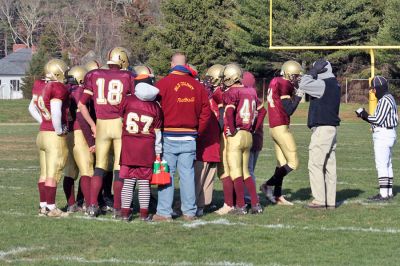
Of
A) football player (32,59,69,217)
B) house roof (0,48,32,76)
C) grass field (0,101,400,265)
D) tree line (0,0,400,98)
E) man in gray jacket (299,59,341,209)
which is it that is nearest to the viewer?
grass field (0,101,400,265)

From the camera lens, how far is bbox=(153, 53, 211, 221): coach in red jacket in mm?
10133

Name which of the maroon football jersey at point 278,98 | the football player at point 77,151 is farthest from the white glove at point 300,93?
the football player at point 77,151

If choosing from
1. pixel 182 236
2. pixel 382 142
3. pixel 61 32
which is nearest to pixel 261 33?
pixel 61 32

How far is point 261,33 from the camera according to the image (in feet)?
165

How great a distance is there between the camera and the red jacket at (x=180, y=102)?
10117 mm

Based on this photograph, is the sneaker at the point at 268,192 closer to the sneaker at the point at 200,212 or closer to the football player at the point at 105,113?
the sneaker at the point at 200,212

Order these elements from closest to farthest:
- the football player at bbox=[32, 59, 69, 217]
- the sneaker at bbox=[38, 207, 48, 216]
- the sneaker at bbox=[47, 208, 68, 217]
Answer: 1. the football player at bbox=[32, 59, 69, 217]
2. the sneaker at bbox=[47, 208, 68, 217]
3. the sneaker at bbox=[38, 207, 48, 216]

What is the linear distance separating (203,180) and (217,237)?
204cm

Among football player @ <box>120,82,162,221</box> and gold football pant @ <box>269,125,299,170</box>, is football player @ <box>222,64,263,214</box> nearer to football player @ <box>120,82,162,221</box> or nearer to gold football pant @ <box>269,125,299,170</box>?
gold football pant @ <box>269,125,299,170</box>

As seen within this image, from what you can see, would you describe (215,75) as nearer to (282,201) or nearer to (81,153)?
(282,201)

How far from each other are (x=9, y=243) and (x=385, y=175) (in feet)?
18.4

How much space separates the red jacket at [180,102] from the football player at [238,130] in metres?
0.57

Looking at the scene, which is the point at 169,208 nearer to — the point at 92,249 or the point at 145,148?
the point at 145,148

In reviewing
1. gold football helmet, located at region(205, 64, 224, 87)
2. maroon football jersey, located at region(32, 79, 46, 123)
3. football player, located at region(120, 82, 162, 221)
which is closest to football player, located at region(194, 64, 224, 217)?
gold football helmet, located at region(205, 64, 224, 87)
